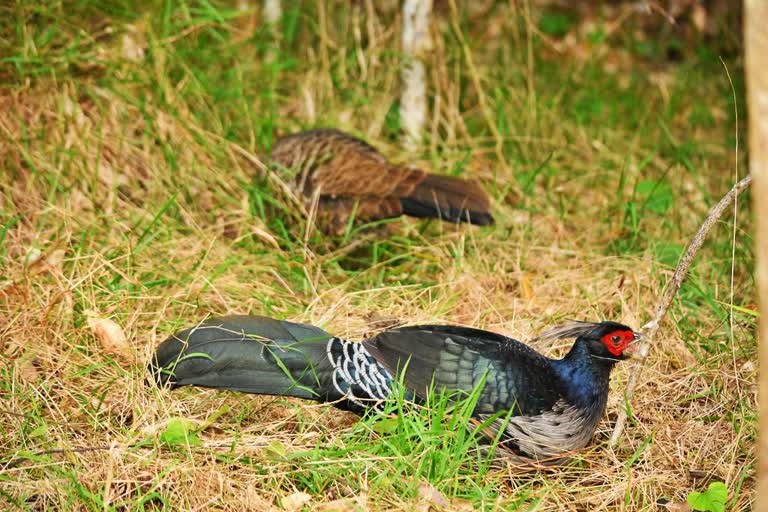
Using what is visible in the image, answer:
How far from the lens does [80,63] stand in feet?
14.4

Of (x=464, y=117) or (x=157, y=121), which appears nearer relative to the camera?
(x=157, y=121)

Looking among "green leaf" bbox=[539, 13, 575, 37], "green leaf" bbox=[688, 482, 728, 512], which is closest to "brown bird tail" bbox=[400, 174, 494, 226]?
"green leaf" bbox=[688, 482, 728, 512]

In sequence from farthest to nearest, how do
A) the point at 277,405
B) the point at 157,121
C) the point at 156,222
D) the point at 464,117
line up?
1. the point at 464,117
2. the point at 157,121
3. the point at 156,222
4. the point at 277,405

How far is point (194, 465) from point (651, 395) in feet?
5.36

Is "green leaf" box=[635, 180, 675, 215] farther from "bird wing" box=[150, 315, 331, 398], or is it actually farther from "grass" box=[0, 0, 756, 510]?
"bird wing" box=[150, 315, 331, 398]

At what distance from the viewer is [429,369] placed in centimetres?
285

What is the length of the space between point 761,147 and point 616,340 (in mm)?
1315

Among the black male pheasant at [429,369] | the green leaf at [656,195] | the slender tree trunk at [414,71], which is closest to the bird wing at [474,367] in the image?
the black male pheasant at [429,369]

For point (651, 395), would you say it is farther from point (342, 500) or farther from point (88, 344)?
point (88, 344)

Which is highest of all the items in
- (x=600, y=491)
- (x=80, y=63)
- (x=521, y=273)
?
(x=80, y=63)

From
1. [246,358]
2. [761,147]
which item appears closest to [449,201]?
[246,358]

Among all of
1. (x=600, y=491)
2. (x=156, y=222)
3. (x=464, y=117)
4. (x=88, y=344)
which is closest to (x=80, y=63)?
(x=156, y=222)

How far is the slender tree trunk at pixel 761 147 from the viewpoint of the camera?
5.37 ft

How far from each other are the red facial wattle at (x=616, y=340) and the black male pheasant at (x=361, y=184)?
1.16 metres
